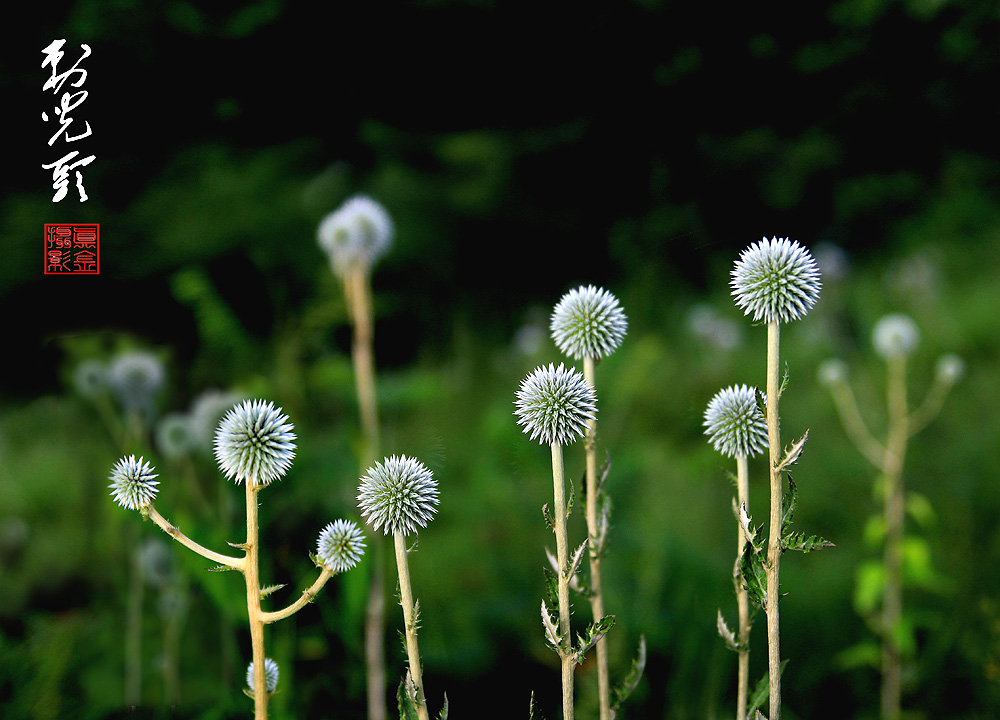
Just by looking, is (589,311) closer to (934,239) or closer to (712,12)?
(712,12)

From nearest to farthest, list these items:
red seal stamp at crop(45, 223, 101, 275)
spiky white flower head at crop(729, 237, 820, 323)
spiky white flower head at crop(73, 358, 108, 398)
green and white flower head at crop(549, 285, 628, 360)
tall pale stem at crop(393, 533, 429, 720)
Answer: tall pale stem at crop(393, 533, 429, 720), spiky white flower head at crop(729, 237, 820, 323), green and white flower head at crop(549, 285, 628, 360), red seal stamp at crop(45, 223, 101, 275), spiky white flower head at crop(73, 358, 108, 398)

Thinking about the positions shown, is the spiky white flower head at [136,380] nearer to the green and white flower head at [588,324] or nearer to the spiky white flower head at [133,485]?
the spiky white flower head at [133,485]

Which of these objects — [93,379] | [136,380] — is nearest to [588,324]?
[136,380]

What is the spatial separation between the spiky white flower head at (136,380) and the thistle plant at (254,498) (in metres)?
1.89

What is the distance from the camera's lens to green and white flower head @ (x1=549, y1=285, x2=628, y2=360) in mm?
1062

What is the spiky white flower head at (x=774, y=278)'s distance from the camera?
914 mm

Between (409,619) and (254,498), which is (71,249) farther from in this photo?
(409,619)

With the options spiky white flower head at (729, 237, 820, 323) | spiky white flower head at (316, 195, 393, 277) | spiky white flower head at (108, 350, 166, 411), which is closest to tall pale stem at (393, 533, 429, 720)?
spiky white flower head at (729, 237, 820, 323)

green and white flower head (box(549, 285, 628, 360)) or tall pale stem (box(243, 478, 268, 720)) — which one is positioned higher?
green and white flower head (box(549, 285, 628, 360))

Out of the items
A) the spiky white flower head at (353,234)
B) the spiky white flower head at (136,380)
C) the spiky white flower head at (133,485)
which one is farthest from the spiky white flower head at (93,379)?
the spiky white flower head at (133,485)

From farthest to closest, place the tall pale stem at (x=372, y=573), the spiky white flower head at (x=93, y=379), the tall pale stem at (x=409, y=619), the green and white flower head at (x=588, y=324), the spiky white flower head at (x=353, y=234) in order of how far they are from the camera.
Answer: the spiky white flower head at (x=93, y=379)
the spiky white flower head at (x=353, y=234)
the tall pale stem at (x=372, y=573)
the green and white flower head at (x=588, y=324)
the tall pale stem at (x=409, y=619)

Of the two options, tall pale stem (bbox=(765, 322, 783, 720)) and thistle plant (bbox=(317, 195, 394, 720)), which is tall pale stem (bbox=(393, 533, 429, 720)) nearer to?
tall pale stem (bbox=(765, 322, 783, 720))

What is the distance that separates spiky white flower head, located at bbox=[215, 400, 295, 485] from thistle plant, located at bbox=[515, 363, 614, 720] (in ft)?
0.98

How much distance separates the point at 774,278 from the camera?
36.1 inches
